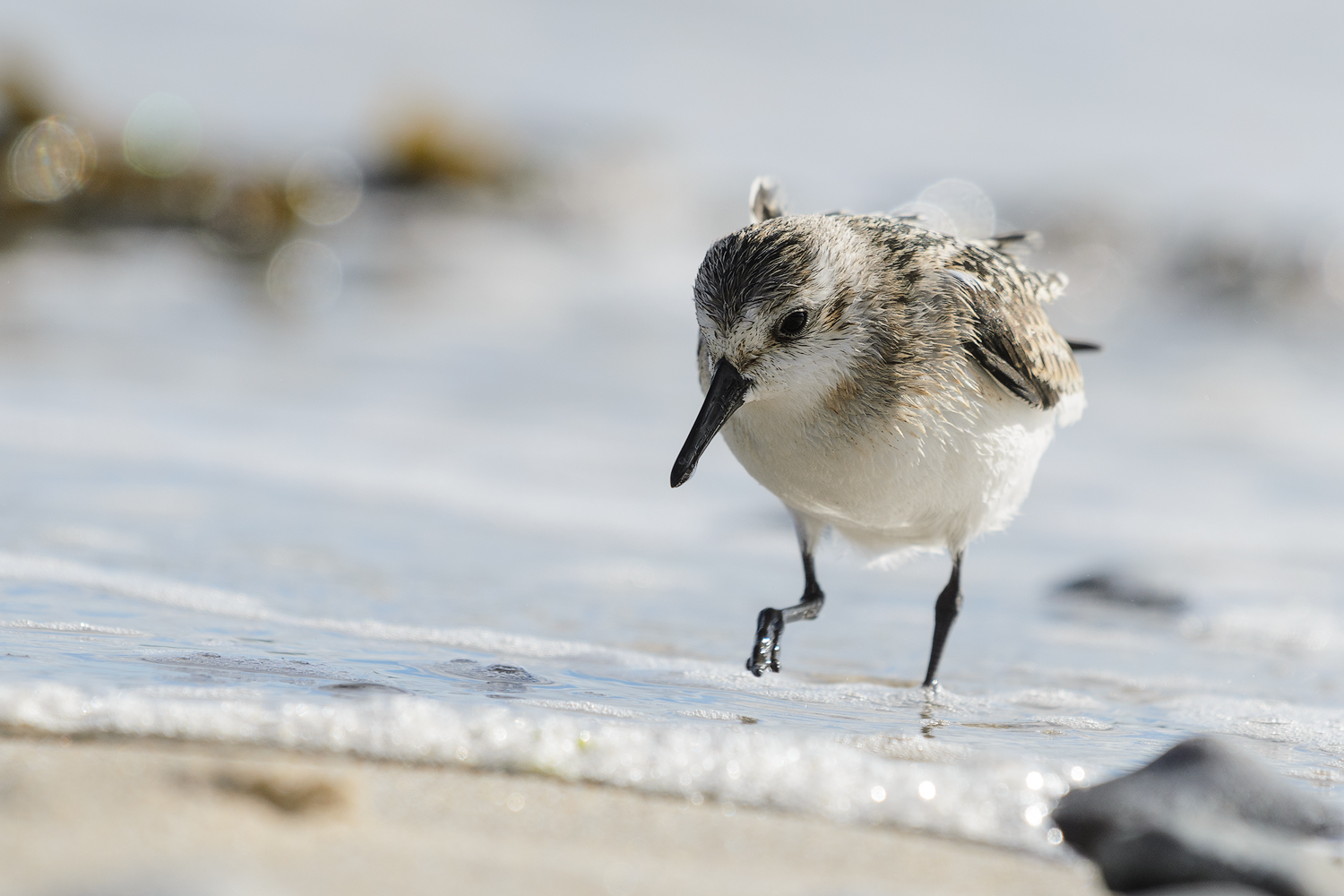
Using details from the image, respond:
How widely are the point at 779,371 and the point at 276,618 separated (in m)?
1.90

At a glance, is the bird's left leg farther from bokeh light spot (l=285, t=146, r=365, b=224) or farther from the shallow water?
bokeh light spot (l=285, t=146, r=365, b=224)

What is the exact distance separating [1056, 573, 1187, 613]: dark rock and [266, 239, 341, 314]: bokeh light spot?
304 inches

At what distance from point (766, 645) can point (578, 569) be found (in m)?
1.63

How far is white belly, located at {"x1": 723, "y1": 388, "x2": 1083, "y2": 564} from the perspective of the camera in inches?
165

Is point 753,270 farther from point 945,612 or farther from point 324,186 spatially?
point 324,186

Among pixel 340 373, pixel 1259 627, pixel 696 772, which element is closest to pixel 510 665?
pixel 696 772

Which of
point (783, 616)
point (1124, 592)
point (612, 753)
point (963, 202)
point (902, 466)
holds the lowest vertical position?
point (612, 753)

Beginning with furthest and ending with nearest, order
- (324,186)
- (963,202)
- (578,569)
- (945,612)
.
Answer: (963,202) → (324,186) → (578,569) → (945,612)

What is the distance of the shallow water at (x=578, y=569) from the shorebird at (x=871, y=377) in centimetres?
64

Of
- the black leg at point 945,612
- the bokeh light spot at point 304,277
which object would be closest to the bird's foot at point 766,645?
the black leg at point 945,612

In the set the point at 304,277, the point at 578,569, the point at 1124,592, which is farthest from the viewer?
the point at 304,277

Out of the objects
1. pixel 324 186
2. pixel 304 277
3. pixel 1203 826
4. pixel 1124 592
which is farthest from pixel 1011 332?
pixel 324 186

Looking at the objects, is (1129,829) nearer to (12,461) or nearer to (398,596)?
(398,596)

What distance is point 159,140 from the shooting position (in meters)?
16.2
